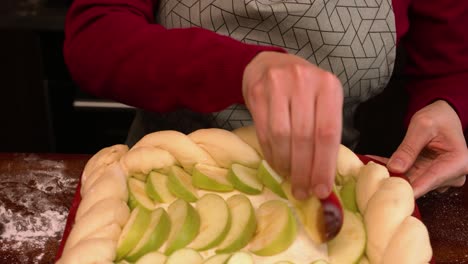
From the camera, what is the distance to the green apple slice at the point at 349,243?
0.97 meters

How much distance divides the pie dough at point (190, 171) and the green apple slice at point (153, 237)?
35 millimetres

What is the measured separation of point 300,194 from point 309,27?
50 cm

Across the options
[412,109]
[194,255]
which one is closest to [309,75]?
[194,255]

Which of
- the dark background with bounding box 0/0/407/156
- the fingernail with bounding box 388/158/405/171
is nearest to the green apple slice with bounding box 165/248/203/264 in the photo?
the fingernail with bounding box 388/158/405/171

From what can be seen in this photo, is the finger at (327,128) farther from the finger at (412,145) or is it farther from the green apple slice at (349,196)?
the finger at (412,145)

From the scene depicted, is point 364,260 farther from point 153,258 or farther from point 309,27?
point 309,27

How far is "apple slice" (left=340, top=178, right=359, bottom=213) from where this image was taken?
109 centimetres

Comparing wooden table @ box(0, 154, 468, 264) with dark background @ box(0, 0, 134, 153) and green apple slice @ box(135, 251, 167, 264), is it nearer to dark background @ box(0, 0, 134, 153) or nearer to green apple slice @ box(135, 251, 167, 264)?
green apple slice @ box(135, 251, 167, 264)

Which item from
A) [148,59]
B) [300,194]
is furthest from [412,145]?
[148,59]

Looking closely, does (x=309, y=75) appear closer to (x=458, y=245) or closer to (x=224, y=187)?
(x=224, y=187)

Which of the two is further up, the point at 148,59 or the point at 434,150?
the point at 148,59

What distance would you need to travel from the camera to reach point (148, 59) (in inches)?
43.4

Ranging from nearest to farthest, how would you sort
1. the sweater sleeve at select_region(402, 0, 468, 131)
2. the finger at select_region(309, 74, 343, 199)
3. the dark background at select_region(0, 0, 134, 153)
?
A: 1. the finger at select_region(309, 74, 343, 199)
2. the sweater sleeve at select_region(402, 0, 468, 131)
3. the dark background at select_region(0, 0, 134, 153)

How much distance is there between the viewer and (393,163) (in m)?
1.20
